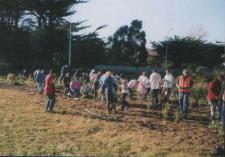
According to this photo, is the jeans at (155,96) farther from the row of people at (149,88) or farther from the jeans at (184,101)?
the jeans at (184,101)

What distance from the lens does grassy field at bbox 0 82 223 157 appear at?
18.7 m

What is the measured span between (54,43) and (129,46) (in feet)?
55.5

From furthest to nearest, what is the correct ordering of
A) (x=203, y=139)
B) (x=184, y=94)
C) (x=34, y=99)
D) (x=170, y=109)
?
(x=34, y=99) < (x=170, y=109) < (x=184, y=94) < (x=203, y=139)

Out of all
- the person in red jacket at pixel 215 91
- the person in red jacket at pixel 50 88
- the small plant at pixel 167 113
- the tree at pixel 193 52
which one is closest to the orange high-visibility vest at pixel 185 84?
the small plant at pixel 167 113

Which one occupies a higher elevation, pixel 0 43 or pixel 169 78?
pixel 0 43

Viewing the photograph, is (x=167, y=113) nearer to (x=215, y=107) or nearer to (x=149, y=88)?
(x=215, y=107)

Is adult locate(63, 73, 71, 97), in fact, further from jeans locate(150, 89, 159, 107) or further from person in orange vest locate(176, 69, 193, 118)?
person in orange vest locate(176, 69, 193, 118)

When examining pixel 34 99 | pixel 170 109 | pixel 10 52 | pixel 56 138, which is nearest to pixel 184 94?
pixel 170 109

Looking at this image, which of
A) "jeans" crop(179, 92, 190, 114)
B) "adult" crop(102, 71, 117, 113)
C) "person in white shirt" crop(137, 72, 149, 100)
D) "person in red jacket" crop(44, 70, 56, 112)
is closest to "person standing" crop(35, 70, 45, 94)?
"person in red jacket" crop(44, 70, 56, 112)

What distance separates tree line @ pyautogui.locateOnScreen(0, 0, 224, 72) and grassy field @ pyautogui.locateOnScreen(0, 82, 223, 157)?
2403 cm

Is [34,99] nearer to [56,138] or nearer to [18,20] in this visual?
[56,138]

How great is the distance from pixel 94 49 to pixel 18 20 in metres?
8.14

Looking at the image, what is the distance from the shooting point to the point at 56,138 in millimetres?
20359

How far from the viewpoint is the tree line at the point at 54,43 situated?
50.3 meters
